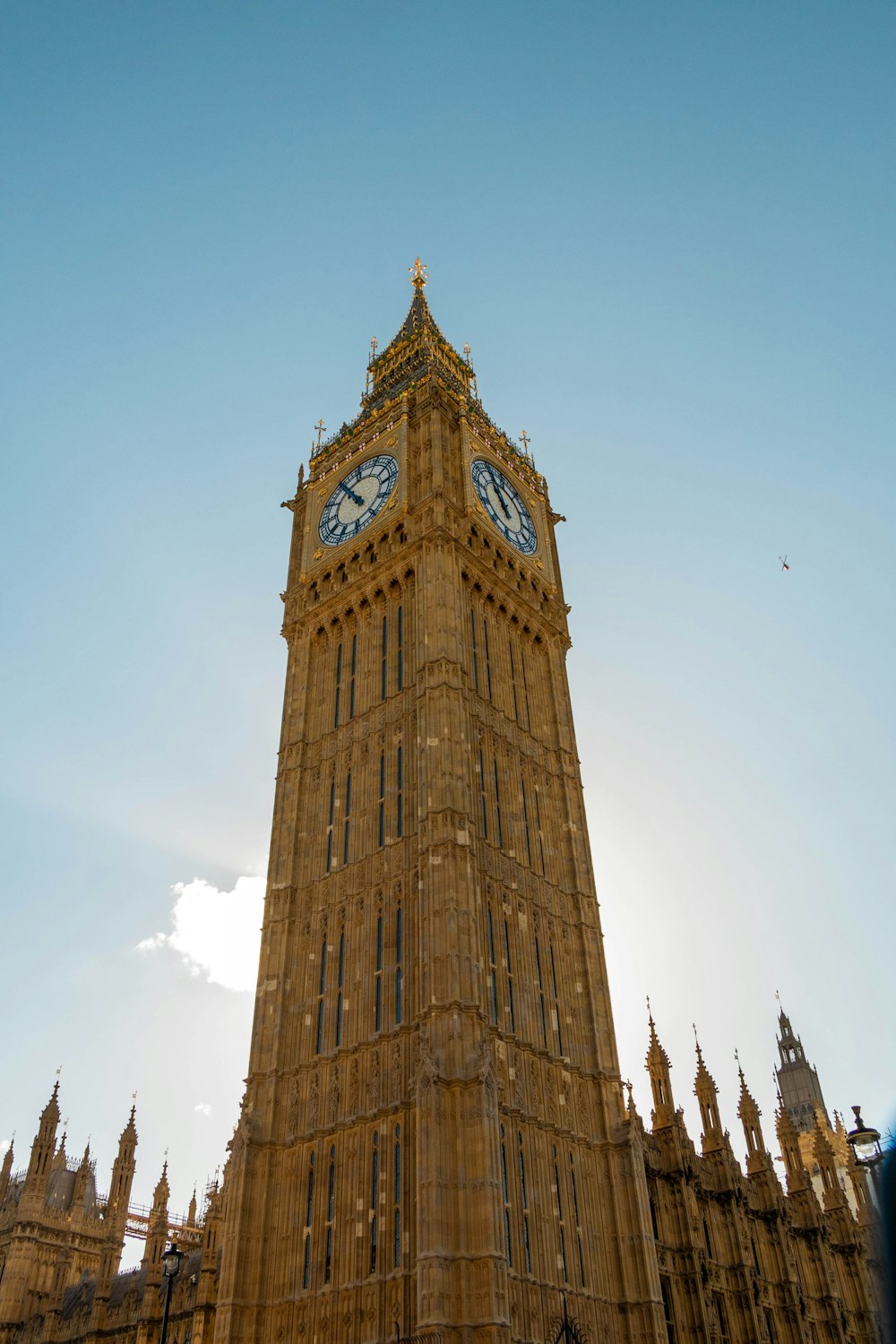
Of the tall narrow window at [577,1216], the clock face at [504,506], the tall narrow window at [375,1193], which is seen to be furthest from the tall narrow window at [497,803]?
the clock face at [504,506]

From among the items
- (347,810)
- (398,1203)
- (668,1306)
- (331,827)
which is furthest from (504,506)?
(668,1306)

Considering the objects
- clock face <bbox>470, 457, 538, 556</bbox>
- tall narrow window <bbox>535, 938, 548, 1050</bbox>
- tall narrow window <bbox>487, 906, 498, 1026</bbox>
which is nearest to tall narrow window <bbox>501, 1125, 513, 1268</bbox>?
tall narrow window <bbox>487, 906, 498, 1026</bbox>

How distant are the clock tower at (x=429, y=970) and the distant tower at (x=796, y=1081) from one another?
7892 cm

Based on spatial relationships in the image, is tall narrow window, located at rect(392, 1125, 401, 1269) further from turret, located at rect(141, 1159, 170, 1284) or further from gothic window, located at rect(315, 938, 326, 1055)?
turret, located at rect(141, 1159, 170, 1284)

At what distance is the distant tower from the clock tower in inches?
3107

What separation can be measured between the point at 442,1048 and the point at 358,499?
3002 cm

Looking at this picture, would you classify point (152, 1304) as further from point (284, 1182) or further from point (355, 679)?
point (355, 679)

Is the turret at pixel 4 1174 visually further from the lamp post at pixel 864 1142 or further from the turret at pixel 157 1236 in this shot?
the lamp post at pixel 864 1142

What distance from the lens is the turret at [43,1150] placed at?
63844 mm

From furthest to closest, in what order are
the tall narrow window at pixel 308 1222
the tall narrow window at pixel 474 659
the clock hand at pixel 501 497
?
the clock hand at pixel 501 497 → the tall narrow window at pixel 474 659 → the tall narrow window at pixel 308 1222

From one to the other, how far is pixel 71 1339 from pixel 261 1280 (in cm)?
2271

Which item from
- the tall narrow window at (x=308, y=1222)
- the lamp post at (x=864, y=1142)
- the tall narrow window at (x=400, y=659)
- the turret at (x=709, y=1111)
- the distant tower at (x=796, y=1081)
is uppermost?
the distant tower at (x=796, y=1081)

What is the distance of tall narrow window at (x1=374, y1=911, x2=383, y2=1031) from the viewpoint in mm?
38625

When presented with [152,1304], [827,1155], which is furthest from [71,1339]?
[827,1155]
